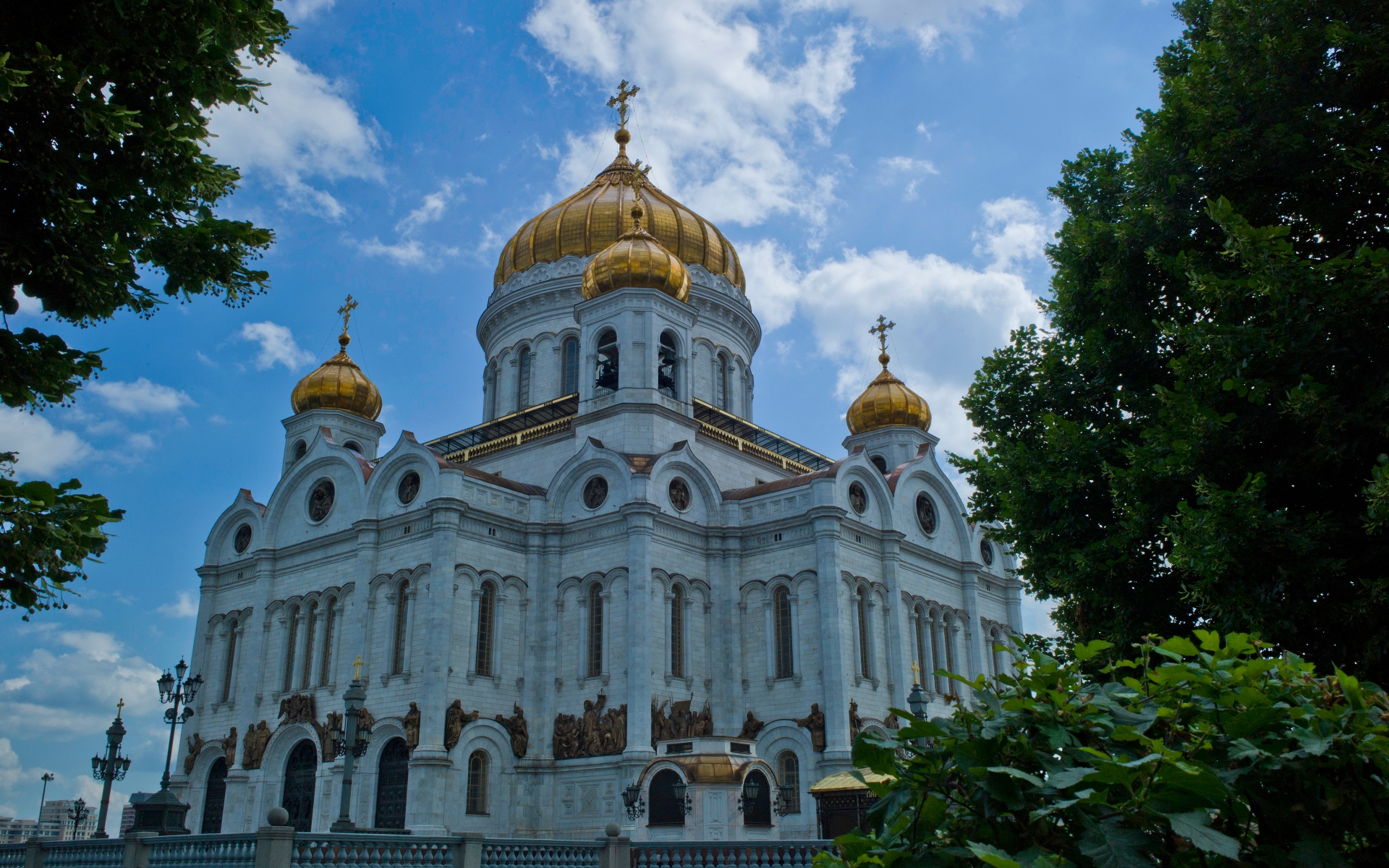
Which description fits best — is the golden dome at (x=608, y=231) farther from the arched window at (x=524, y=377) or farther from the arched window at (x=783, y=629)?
the arched window at (x=783, y=629)

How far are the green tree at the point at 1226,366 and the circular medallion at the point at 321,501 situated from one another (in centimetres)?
2018

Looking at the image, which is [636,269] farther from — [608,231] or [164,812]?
[164,812]

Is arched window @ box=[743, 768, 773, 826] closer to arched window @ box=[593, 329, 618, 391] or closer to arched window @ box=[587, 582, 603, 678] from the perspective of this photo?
arched window @ box=[587, 582, 603, 678]

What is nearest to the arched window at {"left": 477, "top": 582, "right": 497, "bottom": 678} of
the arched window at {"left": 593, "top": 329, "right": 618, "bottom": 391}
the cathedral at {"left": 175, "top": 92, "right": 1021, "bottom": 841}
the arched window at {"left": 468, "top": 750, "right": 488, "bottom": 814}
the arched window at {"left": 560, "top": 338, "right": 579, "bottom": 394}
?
the cathedral at {"left": 175, "top": 92, "right": 1021, "bottom": 841}

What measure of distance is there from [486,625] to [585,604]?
93.6 inches

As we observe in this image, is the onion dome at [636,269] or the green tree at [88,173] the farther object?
the onion dome at [636,269]

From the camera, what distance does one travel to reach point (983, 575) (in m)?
31.0

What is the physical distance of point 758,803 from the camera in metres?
21.3

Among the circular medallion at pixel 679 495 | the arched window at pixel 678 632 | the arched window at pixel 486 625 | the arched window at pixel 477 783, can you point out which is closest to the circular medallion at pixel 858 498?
the circular medallion at pixel 679 495

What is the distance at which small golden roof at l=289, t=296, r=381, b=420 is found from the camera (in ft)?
102

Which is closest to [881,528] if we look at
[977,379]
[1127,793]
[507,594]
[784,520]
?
[784,520]

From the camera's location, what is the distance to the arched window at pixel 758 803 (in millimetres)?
20953

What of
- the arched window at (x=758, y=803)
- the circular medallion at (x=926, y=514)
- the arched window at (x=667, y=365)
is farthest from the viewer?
the circular medallion at (x=926, y=514)

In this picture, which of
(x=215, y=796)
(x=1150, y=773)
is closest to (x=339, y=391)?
(x=215, y=796)
